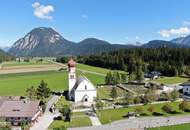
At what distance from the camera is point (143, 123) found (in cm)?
5375

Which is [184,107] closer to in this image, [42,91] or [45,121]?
[45,121]

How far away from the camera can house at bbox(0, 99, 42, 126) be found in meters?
56.2

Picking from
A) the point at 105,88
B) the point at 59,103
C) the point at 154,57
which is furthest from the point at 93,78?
the point at 59,103

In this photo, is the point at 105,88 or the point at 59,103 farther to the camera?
the point at 105,88

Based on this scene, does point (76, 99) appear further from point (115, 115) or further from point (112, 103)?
point (115, 115)

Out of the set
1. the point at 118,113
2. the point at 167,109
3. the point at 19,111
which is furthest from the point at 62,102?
the point at 167,109

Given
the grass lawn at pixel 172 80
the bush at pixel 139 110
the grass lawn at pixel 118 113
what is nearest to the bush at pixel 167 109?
the grass lawn at pixel 118 113

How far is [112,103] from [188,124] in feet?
67.3

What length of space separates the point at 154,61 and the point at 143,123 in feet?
264

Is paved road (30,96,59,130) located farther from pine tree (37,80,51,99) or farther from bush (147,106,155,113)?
bush (147,106,155,113)

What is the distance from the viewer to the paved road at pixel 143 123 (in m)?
51.7

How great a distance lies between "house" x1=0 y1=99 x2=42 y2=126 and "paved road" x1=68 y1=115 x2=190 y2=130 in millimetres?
9658

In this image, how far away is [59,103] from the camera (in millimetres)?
70688

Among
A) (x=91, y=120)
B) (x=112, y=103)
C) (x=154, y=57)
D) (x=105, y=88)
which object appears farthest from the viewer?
(x=154, y=57)
